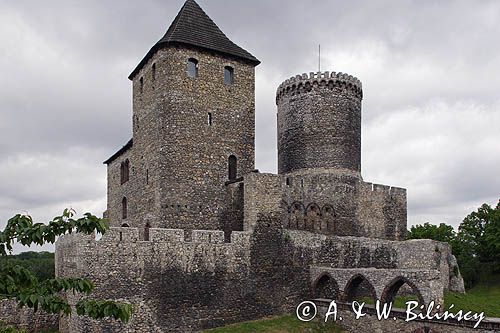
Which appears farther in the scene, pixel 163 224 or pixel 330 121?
pixel 330 121

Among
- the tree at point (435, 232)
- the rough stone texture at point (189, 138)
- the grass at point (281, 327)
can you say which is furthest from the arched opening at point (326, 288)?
the tree at point (435, 232)

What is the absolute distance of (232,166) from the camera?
2655 cm

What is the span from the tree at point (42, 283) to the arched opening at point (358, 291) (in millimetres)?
18023

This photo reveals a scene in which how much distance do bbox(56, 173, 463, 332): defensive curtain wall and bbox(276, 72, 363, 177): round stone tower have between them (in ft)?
19.4

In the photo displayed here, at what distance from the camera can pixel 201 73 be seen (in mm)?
25969

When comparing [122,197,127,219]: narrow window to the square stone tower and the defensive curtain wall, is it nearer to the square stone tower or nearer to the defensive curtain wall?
the square stone tower

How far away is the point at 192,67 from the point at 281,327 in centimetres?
1297

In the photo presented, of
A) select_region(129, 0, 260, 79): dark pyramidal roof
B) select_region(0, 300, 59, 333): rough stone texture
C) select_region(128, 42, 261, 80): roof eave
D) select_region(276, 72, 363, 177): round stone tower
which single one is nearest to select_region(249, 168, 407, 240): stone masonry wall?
select_region(276, 72, 363, 177): round stone tower

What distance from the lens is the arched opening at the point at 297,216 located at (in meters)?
27.9

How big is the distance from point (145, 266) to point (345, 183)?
45.7ft

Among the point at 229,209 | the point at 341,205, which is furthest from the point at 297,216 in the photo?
the point at 229,209

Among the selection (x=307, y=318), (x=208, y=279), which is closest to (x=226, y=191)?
(x=208, y=279)

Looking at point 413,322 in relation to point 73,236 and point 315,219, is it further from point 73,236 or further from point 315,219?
point 73,236

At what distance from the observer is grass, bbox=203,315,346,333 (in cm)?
2136
